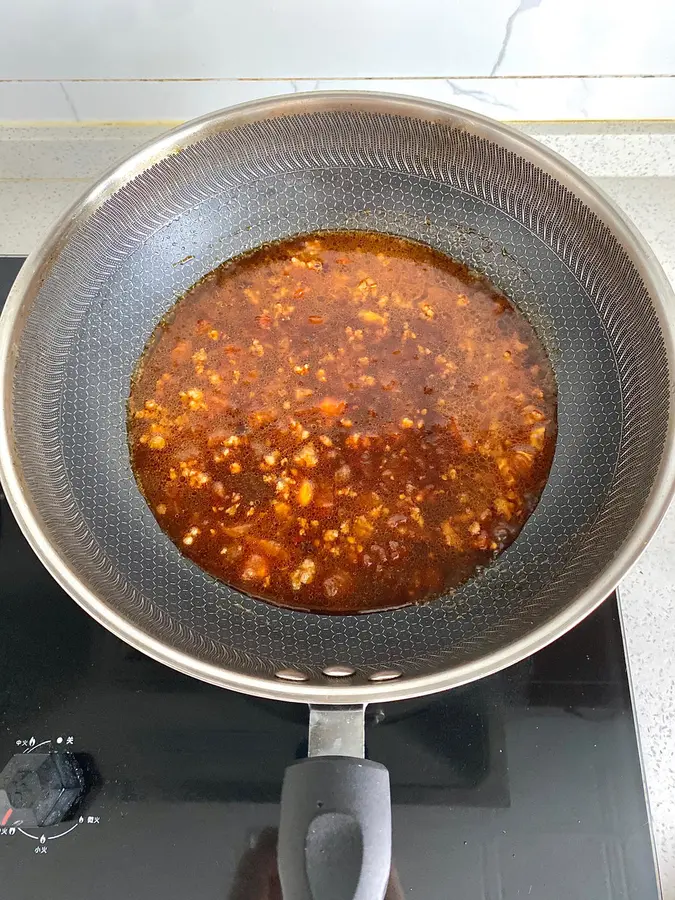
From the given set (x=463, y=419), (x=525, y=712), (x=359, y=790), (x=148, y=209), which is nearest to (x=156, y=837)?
(x=359, y=790)

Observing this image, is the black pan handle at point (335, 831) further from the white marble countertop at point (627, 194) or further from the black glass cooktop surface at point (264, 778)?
the white marble countertop at point (627, 194)

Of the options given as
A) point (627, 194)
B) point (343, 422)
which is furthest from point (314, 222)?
point (627, 194)

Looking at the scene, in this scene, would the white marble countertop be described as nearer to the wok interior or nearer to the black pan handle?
the wok interior

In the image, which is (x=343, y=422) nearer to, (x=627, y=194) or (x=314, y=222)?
(x=314, y=222)

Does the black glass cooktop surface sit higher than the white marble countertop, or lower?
lower

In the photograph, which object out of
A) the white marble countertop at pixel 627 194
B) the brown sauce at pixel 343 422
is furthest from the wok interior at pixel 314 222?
the white marble countertop at pixel 627 194

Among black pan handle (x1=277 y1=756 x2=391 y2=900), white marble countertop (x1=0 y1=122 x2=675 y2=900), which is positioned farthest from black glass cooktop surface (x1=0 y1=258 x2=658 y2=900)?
black pan handle (x1=277 y1=756 x2=391 y2=900)
